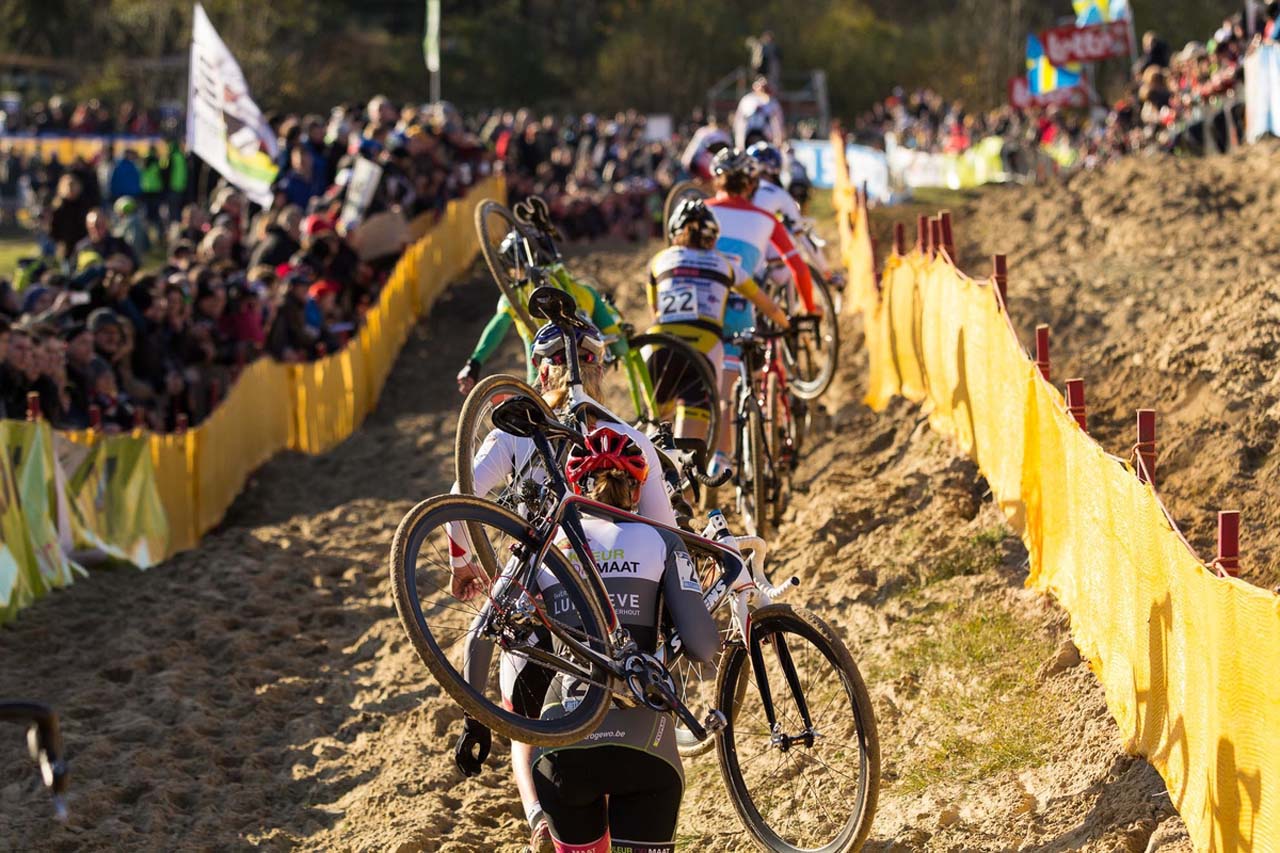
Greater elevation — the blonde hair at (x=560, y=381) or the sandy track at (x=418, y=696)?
the blonde hair at (x=560, y=381)

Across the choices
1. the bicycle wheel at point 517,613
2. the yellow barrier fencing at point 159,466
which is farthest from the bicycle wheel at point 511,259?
the yellow barrier fencing at point 159,466

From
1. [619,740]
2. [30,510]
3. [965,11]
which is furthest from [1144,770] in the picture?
[965,11]

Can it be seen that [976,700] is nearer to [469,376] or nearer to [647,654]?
[647,654]

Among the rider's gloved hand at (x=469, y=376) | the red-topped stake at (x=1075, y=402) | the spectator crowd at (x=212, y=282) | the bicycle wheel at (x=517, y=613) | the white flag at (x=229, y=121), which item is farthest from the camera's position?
the white flag at (x=229, y=121)

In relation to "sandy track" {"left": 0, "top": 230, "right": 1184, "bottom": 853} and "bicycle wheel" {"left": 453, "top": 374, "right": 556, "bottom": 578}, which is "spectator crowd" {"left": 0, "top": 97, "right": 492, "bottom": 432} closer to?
"sandy track" {"left": 0, "top": 230, "right": 1184, "bottom": 853}

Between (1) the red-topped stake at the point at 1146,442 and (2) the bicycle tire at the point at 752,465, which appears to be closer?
(1) the red-topped stake at the point at 1146,442

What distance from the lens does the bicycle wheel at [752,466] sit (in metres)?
10.1

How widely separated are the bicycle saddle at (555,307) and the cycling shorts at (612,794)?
2.02 metres

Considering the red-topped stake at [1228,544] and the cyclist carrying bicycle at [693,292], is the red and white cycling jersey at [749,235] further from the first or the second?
the red-topped stake at [1228,544]

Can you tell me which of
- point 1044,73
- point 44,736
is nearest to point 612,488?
point 44,736

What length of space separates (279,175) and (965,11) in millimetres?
46560

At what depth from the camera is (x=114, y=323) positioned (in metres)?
14.1

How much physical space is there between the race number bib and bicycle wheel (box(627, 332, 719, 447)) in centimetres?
22

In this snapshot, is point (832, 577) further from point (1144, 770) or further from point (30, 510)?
point (30, 510)
